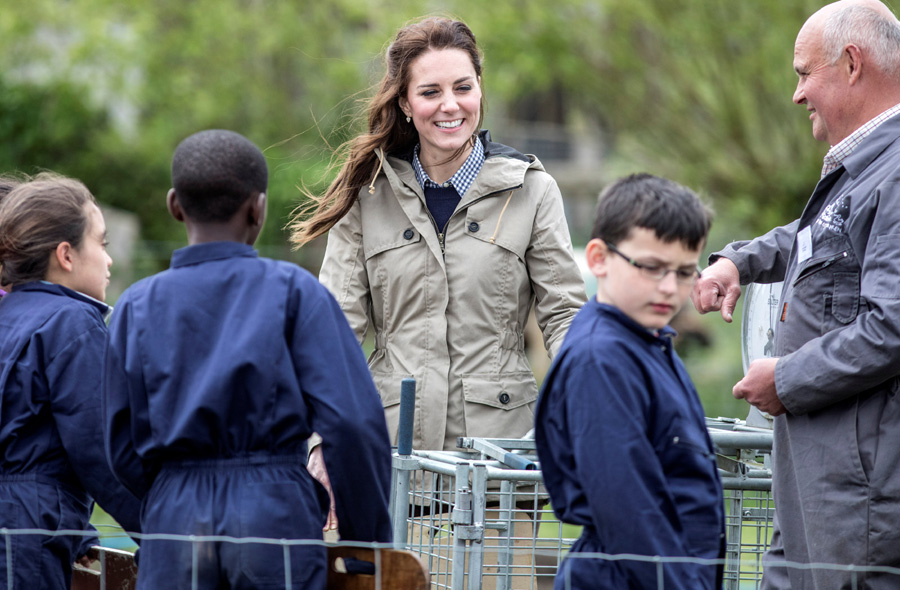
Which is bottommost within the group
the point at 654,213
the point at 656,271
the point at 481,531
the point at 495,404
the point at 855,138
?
the point at 481,531

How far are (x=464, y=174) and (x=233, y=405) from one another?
173cm

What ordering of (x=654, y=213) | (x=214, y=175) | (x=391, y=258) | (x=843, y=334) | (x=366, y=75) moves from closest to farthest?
(x=654, y=213)
(x=214, y=175)
(x=843, y=334)
(x=391, y=258)
(x=366, y=75)

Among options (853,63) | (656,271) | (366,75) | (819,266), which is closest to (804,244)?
(819,266)

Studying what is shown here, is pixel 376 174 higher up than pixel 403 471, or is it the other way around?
pixel 376 174

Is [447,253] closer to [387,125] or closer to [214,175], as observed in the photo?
[387,125]

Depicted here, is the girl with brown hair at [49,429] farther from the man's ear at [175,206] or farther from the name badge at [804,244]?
the name badge at [804,244]

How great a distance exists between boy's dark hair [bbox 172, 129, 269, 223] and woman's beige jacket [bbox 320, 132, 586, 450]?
4.29 ft

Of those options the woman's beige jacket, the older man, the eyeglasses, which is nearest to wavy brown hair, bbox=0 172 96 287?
the woman's beige jacket

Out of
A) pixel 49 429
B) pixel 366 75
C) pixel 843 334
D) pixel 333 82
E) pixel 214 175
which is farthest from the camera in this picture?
pixel 333 82

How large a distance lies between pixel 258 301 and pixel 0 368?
106cm

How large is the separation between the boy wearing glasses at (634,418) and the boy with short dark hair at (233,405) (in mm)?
459

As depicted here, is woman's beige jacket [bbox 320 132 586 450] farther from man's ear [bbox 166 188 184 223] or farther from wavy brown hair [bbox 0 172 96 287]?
man's ear [bbox 166 188 184 223]

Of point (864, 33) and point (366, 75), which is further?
point (366, 75)

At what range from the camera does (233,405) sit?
103 inches
